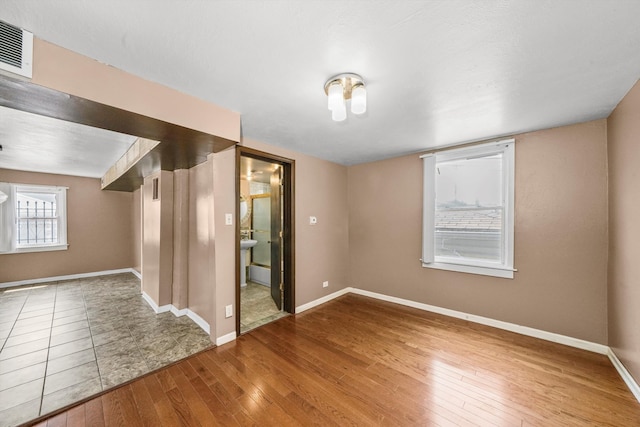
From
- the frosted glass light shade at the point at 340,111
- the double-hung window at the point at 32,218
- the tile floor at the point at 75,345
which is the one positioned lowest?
the tile floor at the point at 75,345

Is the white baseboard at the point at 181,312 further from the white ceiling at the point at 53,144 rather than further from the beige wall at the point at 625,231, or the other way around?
the beige wall at the point at 625,231

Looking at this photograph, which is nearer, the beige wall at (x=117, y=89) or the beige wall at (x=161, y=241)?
the beige wall at (x=117, y=89)

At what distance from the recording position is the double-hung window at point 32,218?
4.70 meters

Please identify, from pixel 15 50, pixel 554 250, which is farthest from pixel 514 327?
pixel 15 50

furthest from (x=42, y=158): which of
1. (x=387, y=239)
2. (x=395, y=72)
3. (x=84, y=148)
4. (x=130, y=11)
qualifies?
(x=387, y=239)

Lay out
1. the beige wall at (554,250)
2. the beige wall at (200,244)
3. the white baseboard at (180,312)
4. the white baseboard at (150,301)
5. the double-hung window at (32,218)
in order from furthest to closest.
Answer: the double-hung window at (32,218) → the white baseboard at (150,301) → the white baseboard at (180,312) → the beige wall at (200,244) → the beige wall at (554,250)

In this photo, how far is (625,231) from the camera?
1.96 metres

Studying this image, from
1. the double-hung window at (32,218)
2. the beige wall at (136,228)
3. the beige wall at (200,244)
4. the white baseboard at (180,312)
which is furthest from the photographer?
the beige wall at (136,228)

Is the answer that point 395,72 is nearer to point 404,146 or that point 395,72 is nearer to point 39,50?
point 404,146

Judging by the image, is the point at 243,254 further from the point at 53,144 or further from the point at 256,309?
the point at 53,144

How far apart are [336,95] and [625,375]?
325 cm

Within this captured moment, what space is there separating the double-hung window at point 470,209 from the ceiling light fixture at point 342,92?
2.16 m

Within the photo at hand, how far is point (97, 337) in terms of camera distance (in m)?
2.71

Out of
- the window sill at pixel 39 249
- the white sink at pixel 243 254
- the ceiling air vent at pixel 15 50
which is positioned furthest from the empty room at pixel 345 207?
the window sill at pixel 39 249
